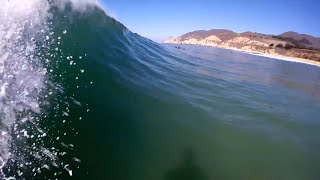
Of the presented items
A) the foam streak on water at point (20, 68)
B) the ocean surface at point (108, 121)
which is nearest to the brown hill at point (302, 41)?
the ocean surface at point (108, 121)

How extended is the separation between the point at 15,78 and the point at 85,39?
381 cm

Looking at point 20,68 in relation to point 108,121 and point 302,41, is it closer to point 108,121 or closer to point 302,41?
point 108,121

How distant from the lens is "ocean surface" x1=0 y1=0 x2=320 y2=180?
19.7 feet

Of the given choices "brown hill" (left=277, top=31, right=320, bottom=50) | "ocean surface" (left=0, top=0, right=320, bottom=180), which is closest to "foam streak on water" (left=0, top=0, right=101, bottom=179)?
"ocean surface" (left=0, top=0, right=320, bottom=180)

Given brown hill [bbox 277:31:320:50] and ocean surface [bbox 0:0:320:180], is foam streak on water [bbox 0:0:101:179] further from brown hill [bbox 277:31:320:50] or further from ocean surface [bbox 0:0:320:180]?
brown hill [bbox 277:31:320:50]

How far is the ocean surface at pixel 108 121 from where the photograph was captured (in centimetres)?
602

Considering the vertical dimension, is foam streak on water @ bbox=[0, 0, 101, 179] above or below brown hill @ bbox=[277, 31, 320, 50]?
above

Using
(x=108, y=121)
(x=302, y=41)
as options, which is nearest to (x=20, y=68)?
(x=108, y=121)

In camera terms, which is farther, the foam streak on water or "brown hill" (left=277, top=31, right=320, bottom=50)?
"brown hill" (left=277, top=31, right=320, bottom=50)

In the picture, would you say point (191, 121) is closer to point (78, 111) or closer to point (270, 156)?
point (270, 156)

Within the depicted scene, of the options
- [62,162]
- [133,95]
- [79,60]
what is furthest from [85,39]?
[62,162]

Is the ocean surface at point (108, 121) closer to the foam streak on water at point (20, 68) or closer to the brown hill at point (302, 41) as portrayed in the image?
the foam streak on water at point (20, 68)

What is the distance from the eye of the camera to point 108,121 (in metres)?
7.21

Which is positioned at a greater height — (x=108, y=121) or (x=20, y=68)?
Answer: (x=20, y=68)
